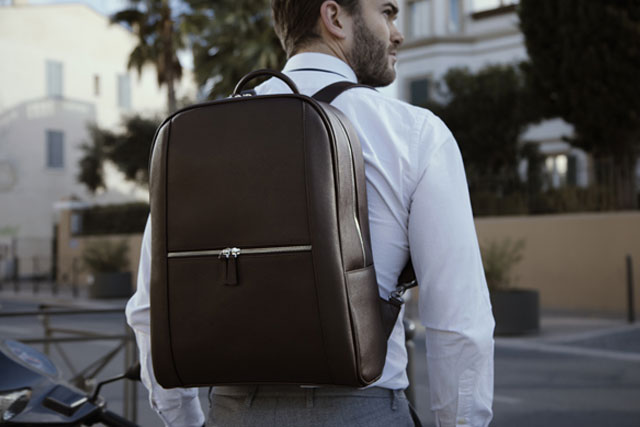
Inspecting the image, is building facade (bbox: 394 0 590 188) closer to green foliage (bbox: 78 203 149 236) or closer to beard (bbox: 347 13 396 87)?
green foliage (bbox: 78 203 149 236)

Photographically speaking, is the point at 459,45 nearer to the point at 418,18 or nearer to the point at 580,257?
the point at 418,18

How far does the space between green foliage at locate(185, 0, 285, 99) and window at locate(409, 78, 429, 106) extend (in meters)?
8.91

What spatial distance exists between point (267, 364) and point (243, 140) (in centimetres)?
40

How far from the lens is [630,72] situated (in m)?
14.7

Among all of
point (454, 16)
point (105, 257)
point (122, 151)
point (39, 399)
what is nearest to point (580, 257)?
point (105, 257)

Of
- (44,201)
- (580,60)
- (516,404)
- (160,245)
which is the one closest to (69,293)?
(44,201)

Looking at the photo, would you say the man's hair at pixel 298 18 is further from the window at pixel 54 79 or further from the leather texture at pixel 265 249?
the window at pixel 54 79

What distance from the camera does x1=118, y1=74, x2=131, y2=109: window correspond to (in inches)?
1469

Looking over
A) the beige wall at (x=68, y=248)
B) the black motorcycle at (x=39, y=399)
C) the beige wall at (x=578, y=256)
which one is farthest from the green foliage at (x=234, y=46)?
the black motorcycle at (x=39, y=399)

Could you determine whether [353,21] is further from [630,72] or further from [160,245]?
[630,72]

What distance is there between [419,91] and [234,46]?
10.0 meters

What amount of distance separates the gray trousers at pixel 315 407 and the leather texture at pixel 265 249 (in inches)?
2.6

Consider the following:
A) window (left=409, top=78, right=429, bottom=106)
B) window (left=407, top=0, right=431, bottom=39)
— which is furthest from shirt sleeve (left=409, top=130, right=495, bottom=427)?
window (left=407, top=0, right=431, bottom=39)

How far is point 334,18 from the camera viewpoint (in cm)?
157
